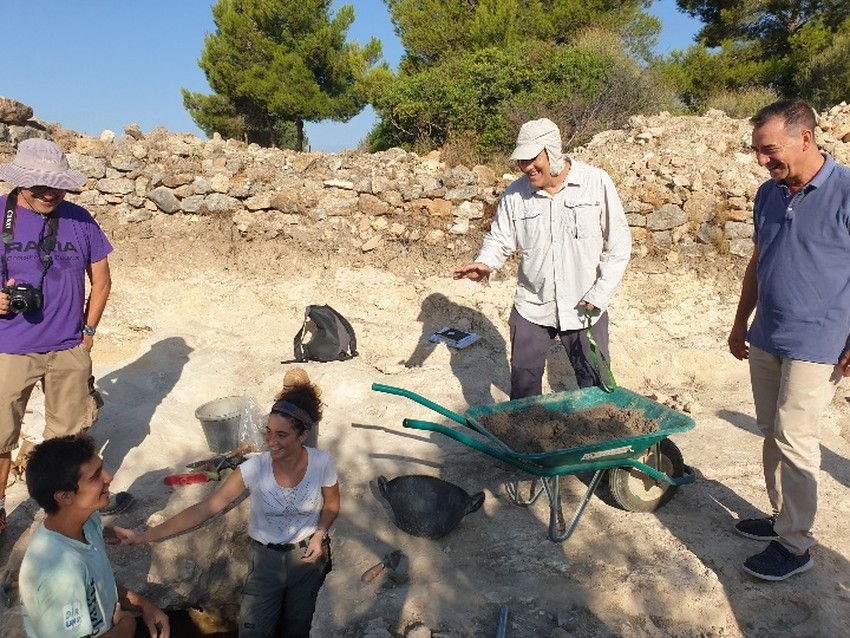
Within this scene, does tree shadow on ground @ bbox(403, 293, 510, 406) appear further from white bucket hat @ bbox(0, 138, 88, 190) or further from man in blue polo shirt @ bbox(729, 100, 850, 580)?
white bucket hat @ bbox(0, 138, 88, 190)

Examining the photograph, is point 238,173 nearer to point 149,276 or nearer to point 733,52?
point 149,276

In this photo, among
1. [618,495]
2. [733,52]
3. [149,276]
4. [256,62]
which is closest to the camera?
[618,495]

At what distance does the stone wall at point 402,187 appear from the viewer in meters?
7.32

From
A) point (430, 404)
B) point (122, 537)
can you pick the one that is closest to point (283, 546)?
point (122, 537)

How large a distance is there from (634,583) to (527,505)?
0.82 metres

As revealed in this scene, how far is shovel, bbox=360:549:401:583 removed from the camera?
3.01m

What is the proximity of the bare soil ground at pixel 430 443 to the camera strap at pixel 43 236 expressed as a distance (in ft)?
5.13

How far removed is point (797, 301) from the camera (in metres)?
2.68

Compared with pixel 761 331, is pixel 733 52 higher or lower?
higher

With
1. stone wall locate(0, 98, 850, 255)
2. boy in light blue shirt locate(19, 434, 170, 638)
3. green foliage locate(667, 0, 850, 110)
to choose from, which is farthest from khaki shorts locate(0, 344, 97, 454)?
green foliage locate(667, 0, 850, 110)

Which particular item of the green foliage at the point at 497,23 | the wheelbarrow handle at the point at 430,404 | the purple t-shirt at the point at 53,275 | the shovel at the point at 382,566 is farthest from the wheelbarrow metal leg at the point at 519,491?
the green foliage at the point at 497,23

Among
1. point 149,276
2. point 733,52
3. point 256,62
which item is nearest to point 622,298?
point 149,276

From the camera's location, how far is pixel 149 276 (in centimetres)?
740

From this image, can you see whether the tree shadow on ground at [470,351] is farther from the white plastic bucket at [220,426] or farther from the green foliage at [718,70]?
the green foliage at [718,70]
